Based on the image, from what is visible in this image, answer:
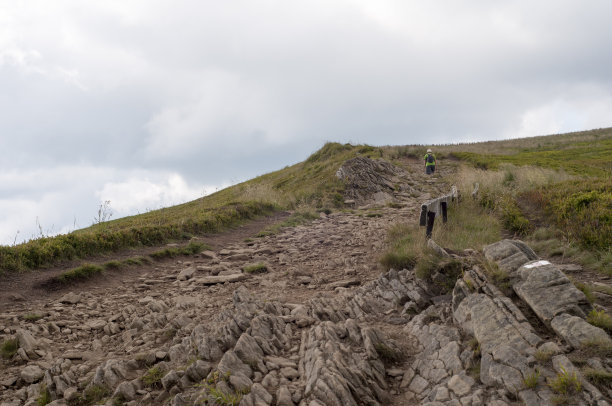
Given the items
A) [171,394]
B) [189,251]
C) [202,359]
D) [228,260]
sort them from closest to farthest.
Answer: [171,394] < [202,359] < [228,260] < [189,251]

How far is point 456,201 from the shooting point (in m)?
14.4

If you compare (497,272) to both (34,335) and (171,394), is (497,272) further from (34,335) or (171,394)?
(34,335)

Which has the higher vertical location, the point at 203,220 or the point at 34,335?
the point at 203,220

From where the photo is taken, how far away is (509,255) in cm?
586

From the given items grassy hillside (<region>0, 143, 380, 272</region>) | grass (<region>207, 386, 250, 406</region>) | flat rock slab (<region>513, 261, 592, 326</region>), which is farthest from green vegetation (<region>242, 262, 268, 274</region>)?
flat rock slab (<region>513, 261, 592, 326</region>)

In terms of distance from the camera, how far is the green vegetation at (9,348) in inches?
234

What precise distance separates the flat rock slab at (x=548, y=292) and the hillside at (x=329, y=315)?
0.02 m

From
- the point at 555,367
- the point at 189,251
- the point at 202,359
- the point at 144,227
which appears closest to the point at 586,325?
the point at 555,367

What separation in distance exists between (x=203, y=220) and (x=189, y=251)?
307 centimetres

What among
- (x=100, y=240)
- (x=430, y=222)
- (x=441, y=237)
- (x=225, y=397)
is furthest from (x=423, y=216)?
(x=100, y=240)

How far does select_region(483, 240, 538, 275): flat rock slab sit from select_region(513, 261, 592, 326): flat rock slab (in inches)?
9.7

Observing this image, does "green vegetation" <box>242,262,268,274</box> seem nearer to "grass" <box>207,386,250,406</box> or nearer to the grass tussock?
the grass tussock

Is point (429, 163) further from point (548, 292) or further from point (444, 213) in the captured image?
point (548, 292)

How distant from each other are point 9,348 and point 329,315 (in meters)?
5.11
